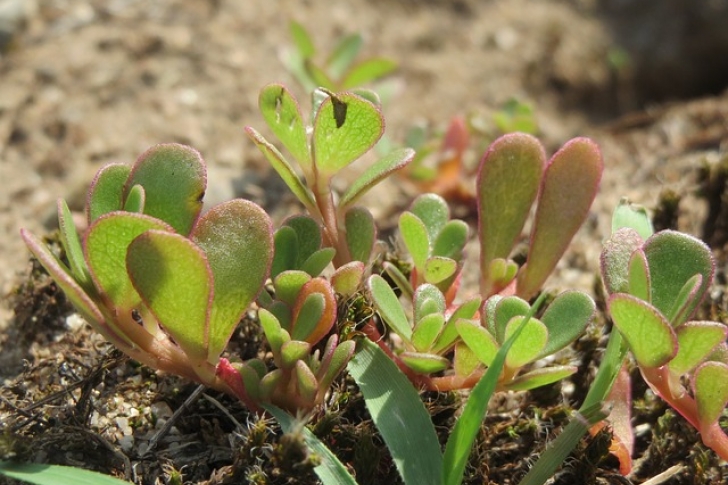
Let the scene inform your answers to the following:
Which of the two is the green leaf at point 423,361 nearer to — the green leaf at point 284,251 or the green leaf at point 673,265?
the green leaf at point 284,251

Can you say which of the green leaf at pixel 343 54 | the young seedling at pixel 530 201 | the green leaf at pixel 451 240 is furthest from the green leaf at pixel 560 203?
the green leaf at pixel 343 54

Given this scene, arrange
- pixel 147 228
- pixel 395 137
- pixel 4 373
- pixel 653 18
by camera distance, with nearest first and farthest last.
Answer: pixel 147 228, pixel 4 373, pixel 395 137, pixel 653 18

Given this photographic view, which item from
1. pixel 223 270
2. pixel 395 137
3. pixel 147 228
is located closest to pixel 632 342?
pixel 223 270

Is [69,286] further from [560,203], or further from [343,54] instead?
[343,54]

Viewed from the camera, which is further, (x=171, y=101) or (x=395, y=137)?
(x=395, y=137)

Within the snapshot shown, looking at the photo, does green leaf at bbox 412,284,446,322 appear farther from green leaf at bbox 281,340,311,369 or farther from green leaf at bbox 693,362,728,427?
green leaf at bbox 693,362,728,427

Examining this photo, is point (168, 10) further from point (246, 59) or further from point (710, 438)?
point (710, 438)

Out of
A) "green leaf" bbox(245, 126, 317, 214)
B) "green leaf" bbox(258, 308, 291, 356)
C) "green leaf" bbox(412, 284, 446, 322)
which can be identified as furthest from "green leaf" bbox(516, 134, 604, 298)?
"green leaf" bbox(258, 308, 291, 356)
